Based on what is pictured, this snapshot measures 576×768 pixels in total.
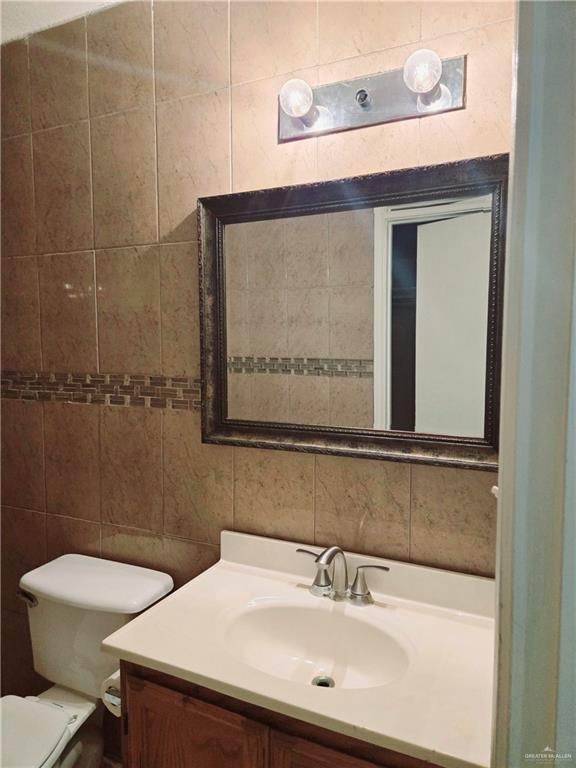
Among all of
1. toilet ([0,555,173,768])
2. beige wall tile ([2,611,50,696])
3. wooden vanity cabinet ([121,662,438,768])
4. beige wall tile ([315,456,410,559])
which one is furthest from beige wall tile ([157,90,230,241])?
beige wall tile ([2,611,50,696])

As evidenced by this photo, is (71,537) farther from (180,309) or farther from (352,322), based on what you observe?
(352,322)

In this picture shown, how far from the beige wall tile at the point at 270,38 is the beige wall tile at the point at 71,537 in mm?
1460

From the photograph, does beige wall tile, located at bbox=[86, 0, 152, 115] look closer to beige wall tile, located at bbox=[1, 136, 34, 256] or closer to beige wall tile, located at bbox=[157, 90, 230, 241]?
beige wall tile, located at bbox=[157, 90, 230, 241]

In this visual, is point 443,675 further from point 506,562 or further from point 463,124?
point 463,124


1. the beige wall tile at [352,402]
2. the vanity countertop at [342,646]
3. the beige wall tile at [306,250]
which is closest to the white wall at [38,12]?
the beige wall tile at [306,250]

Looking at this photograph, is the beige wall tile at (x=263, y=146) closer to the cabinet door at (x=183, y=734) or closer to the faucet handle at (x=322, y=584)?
the faucet handle at (x=322, y=584)

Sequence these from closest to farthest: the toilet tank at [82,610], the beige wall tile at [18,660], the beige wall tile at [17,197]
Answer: the toilet tank at [82,610]
the beige wall tile at [17,197]
the beige wall tile at [18,660]

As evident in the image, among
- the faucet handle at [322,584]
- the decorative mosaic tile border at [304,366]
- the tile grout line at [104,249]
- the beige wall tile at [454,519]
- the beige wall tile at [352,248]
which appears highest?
the tile grout line at [104,249]

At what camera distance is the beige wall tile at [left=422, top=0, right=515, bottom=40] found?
106 centimetres

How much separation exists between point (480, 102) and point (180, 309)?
92 centimetres

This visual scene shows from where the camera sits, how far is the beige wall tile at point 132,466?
1.54 meters

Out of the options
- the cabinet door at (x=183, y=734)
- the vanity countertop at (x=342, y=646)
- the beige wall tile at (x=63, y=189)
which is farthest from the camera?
the beige wall tile at (x=63, y=189)

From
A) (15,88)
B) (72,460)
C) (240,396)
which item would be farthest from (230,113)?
(72,460)

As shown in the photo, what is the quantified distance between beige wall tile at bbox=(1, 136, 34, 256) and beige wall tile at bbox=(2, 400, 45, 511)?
1.83ft
